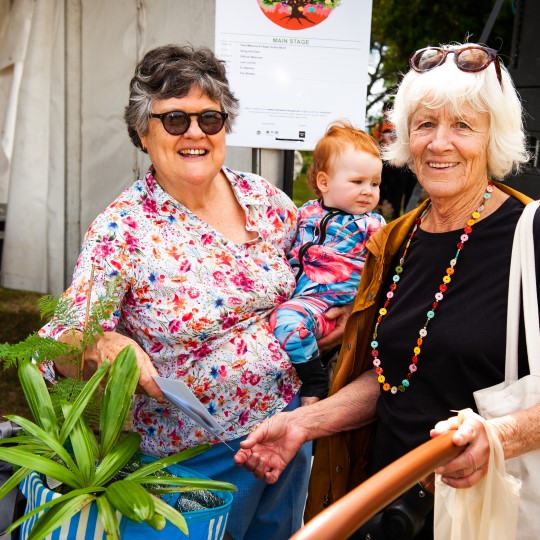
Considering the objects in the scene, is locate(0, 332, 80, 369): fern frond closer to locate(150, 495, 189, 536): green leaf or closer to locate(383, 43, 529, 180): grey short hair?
locate(150, 495, 189, 536): green leaf

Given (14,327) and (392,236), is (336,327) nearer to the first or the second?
(392,236)

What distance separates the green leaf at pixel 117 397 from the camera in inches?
68.0

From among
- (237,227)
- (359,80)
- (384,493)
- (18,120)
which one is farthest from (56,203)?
(384,493)

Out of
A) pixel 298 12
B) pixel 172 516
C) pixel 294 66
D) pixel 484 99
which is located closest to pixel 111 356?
pixel 172 516

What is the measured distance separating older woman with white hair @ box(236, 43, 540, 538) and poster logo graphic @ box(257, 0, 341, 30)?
5.90 ft

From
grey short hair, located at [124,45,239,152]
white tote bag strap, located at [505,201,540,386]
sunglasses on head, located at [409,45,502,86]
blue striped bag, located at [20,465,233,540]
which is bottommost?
blue striped bag, located at [20,465,233,540]

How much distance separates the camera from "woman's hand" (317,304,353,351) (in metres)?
2.64

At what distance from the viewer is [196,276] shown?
87.0 inches

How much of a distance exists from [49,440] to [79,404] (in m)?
0.11

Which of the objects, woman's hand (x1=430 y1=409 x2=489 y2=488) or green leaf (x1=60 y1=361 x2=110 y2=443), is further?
green leaf (x1=60 y1=361 x2=110 y2=443)

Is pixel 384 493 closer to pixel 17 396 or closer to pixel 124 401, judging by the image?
pixel 124 401

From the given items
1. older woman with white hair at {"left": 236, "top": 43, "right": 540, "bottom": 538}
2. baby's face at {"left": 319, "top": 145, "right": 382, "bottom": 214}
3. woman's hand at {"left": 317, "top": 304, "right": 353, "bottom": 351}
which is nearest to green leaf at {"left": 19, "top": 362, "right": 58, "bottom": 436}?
older woman with white hair at {"left": 236, "top": 43, "right": 540, "bottom": 538}

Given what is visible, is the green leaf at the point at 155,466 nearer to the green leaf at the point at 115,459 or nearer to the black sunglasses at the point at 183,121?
the green leaf at the point at 115,459

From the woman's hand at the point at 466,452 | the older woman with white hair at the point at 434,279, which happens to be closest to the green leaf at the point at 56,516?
the older woman with white hair at the point at 434,279
